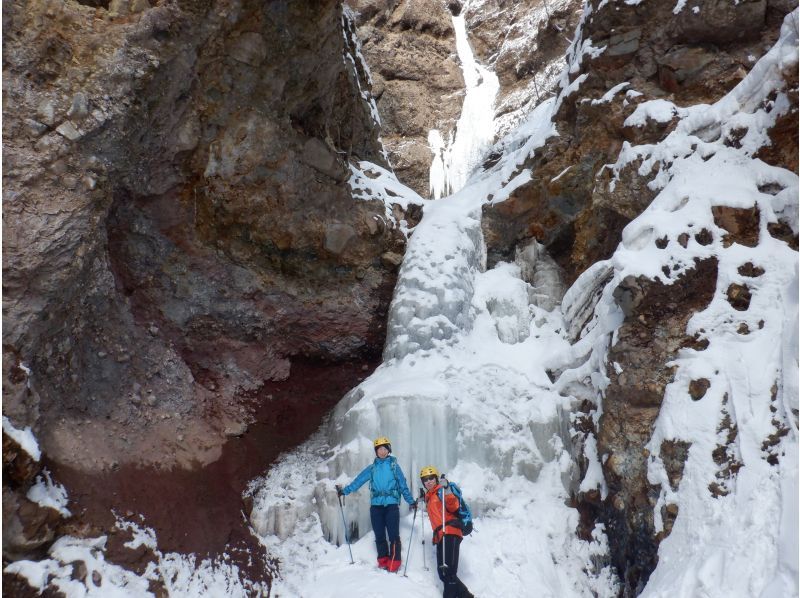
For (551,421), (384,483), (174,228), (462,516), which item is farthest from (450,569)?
(174,228)

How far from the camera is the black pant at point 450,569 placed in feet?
17.4

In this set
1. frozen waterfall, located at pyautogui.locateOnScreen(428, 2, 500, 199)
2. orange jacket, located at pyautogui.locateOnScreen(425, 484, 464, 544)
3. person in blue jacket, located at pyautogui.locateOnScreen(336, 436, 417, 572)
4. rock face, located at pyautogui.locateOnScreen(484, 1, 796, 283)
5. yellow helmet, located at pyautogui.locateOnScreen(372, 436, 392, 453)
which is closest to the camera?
orange jacket, located at pyautogui.locateOnScreen(425, 484, 464, 544)

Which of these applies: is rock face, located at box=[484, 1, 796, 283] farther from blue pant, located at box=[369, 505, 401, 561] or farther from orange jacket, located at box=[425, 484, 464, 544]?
blue pant, located at box=[369, 505, 401, 561]

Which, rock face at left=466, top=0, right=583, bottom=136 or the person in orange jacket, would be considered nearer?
the person in orange jacket

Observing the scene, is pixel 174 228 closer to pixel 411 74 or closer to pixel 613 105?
pixel 613 105

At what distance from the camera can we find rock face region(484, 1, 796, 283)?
24.6 feet

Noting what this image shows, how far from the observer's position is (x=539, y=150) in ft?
30.7

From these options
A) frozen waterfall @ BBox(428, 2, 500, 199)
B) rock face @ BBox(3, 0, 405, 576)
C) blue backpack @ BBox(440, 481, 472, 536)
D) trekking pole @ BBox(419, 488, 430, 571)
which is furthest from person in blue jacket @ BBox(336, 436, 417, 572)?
frozen waterfall @ BBox(428, 2, 500, 199)

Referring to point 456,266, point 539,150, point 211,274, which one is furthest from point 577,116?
point 211,274

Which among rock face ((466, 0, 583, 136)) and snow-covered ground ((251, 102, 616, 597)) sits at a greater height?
rock face ((466, 0, 583, 136))

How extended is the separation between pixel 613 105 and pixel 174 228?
6.22 m

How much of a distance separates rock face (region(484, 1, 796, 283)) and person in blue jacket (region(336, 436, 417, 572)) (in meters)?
4.04

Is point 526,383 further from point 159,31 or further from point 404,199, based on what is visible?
point 159,31

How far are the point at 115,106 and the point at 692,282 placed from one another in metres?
6.34
